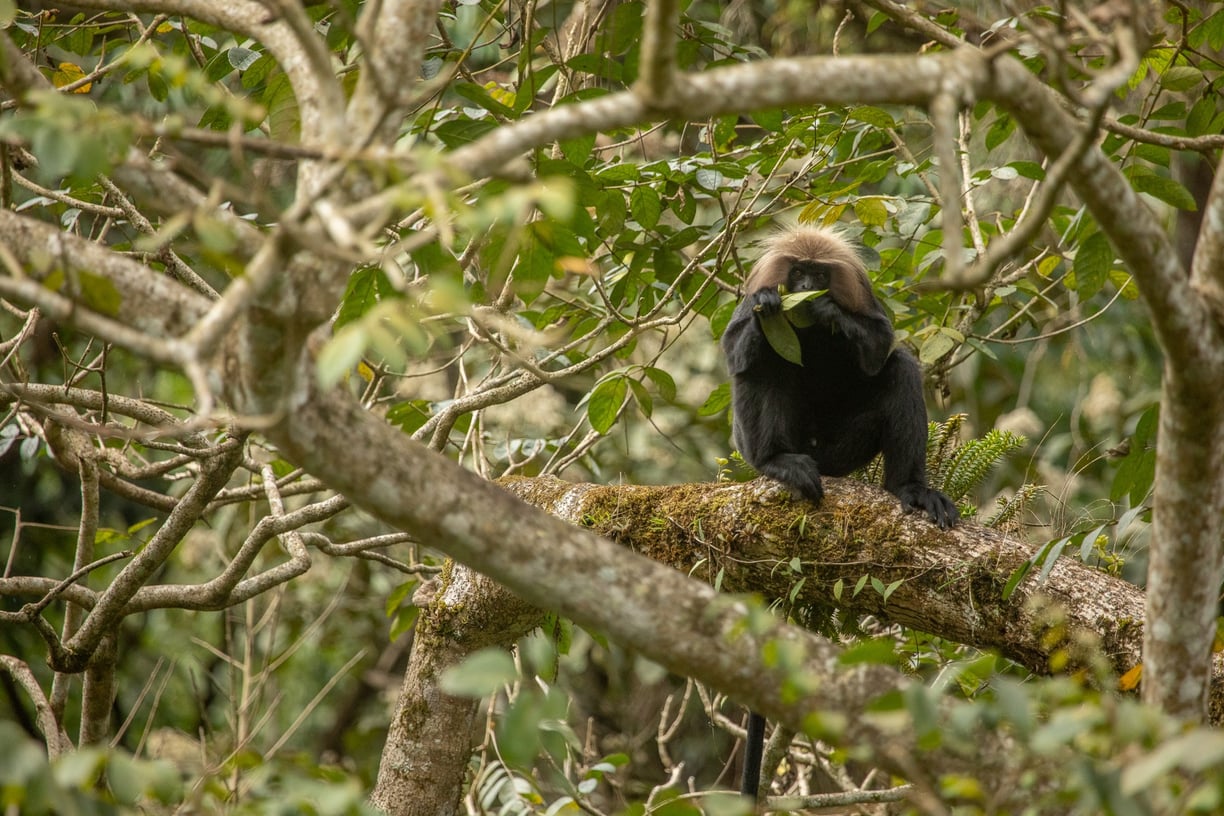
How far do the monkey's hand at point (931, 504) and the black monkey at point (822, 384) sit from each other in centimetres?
1

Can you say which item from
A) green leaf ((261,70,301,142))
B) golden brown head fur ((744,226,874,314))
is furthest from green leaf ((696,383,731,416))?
green leaf ((261,70,301,142))

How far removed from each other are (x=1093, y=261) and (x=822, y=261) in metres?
1.95

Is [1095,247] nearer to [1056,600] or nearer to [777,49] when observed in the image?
[1056,600]

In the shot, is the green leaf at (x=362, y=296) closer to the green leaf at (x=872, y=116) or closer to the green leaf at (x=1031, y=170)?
the green leaf at (x=872, y=116)

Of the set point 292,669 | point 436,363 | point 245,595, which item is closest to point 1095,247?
point 245,595

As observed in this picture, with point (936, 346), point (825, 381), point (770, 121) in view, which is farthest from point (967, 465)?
point (770, 121)

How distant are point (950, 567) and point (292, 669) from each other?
612cm

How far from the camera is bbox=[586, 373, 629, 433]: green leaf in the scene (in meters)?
4.15

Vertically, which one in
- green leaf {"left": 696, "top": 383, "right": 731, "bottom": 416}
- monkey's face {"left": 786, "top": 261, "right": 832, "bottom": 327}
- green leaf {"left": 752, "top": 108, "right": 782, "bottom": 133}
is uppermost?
green leaf {"left": 752, "top": 108, "right": 782, "bottom": 133}

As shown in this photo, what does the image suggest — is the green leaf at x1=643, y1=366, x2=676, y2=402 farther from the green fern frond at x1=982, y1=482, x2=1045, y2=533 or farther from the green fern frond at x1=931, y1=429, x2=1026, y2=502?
the green fern frond at x1=982, y1=482, x2=1045, y2=533

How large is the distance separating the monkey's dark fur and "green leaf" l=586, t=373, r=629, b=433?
1.88 feet

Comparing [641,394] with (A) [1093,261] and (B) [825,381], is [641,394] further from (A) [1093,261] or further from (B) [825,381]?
(A) [1093,261]

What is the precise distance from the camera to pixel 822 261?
16.6 ft

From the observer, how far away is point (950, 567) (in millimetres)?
3439
